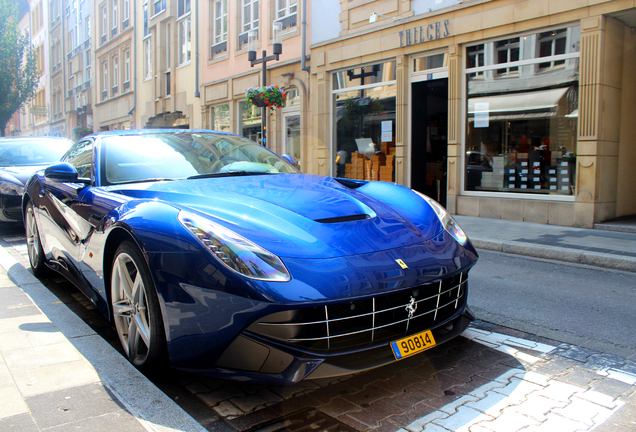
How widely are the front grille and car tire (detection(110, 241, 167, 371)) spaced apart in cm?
63

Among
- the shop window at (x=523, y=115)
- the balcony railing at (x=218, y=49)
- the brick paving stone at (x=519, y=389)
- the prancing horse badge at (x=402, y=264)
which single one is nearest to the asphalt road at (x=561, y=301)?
the brick paving stone at (x=519, y=389)

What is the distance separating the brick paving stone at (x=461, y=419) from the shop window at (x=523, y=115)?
8.35m

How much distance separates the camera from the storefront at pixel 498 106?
922cm

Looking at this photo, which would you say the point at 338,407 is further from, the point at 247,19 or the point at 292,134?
the point at 247,19

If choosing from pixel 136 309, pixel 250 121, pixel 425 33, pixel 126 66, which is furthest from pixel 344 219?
pixel 126 66

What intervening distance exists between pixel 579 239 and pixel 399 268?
6328 millimetres

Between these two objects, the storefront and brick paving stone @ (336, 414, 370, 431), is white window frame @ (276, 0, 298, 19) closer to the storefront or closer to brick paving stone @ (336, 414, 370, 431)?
the storefront

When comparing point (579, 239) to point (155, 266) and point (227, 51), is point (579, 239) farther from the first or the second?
→ point (227, 51)

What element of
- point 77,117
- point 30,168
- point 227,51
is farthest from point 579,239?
point 77,117

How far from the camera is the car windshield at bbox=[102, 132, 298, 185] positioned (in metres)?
3.53

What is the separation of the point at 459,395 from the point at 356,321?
0.67m

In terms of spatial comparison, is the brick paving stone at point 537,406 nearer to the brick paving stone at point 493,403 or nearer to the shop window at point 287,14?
the brick paving stone at point 493,403

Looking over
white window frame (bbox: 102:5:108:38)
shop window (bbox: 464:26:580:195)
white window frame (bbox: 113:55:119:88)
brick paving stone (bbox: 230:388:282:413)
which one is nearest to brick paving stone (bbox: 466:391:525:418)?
brick paving stone (bbox: 230:388:282:413)

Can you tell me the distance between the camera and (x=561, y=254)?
6691 millimetres
